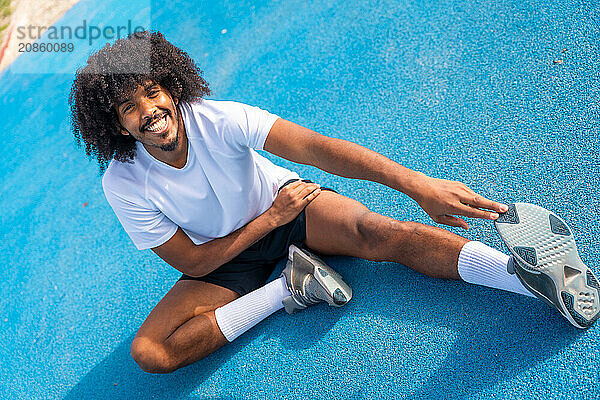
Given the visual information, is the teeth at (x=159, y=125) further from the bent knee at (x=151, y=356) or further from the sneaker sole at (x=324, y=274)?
the bent knee at (x=151, y=356)

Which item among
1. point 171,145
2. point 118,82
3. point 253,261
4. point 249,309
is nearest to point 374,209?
point 253,261

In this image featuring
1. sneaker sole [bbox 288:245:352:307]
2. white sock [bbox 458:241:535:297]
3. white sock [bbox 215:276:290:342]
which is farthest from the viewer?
white sock [bbox 215:276:290:342]

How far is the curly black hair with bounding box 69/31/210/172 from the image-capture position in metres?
1.84

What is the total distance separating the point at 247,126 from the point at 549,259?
1.05 meters

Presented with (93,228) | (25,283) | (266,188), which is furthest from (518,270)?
(25,283)

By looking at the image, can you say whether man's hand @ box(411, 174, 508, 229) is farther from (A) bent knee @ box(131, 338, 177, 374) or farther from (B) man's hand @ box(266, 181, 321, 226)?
(A) bent knee @ box(131, 338, 177, 374)

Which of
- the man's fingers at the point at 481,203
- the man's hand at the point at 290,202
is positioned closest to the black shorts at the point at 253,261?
the man's hand at the point at 290,202

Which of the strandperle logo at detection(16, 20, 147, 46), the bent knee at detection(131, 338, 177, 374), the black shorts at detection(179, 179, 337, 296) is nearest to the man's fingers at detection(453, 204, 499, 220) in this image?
the black shorts at detection(179, 179, 337, 296)

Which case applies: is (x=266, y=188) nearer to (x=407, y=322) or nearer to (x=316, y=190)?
(x=316, y=190)

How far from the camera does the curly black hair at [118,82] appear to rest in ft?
6.05

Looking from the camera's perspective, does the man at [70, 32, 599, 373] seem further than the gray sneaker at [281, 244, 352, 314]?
No

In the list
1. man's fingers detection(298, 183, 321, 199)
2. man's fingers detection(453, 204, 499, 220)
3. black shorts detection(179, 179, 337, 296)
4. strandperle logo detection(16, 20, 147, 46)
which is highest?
man's fingers detection(453, 204, 499, 220)

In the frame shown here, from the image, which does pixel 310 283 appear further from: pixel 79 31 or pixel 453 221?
pixel 79 31

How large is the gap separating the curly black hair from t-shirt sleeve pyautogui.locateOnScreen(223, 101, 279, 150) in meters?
0.19
